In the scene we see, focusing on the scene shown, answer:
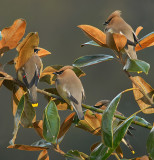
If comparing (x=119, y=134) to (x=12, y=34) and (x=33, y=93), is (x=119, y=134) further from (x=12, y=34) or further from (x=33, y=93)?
(x=12, y=34)

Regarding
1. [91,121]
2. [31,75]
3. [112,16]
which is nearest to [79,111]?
[91,121]

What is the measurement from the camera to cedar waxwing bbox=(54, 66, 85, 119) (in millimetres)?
1500

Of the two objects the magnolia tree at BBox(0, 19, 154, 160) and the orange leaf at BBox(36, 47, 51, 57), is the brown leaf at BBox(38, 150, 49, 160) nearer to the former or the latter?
the magnolia tree at BBox(0, 19, 154, 160)

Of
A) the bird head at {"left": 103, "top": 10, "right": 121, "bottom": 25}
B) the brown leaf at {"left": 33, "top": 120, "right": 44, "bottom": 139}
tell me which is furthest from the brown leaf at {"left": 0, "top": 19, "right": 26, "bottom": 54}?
the bird head at {"left": 103, "top": 10, "right": 121, "bottom": 25}

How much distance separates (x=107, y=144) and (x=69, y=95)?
0.48 m

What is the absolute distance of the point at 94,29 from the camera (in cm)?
144

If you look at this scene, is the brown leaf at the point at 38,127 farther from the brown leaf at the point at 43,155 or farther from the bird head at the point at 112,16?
the bird head at the point at 112,16

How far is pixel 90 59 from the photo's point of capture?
154 centimetres

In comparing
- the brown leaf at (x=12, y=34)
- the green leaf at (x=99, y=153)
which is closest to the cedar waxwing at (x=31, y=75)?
the brown leaf at (x=12, y=34)

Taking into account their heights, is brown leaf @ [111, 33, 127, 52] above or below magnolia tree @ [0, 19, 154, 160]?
above

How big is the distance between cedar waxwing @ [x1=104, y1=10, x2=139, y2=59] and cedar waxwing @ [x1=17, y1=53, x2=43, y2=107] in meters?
0.35

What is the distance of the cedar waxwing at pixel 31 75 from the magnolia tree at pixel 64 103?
0.03 metres

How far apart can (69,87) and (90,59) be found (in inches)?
6.9

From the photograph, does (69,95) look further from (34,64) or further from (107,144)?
(107,144)
